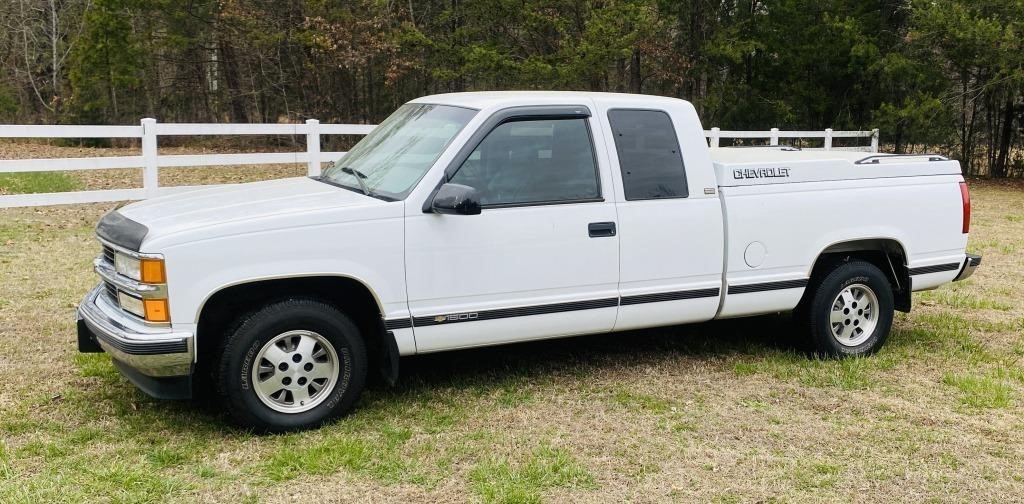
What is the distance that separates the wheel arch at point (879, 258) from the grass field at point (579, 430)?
50 cm

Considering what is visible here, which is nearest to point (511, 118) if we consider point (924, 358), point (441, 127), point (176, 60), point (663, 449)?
point (441, 127)

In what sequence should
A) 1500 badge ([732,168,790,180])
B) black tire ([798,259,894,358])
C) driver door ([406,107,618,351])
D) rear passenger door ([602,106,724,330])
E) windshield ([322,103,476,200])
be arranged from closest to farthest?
1. driver door ([406,107,618,351])
2. windshield ([322,103,476,200])
3. rear passenger door ([602,106,724,330])
4. 1500 badge ([732,168,790,180])
5. black tire ([798,259,894,358])

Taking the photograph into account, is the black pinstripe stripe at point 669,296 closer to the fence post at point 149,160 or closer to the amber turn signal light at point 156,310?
the amber turn signal light at point 156,310

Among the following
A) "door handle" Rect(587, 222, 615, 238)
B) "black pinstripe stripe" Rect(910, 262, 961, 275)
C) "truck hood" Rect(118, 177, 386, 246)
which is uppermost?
"truck hood" Rect(118, 177, 386, 246)

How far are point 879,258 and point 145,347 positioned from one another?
4979mm

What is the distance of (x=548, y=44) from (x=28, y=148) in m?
15.7

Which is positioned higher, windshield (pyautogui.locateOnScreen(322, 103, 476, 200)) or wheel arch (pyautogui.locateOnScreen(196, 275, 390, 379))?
windshield (pyautogui.locateOnScreen(322, 103, 476, 200))

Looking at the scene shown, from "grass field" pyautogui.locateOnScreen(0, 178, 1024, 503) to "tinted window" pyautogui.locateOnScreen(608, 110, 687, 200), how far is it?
4.22 feet

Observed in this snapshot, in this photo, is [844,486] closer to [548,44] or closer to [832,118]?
[548,44]

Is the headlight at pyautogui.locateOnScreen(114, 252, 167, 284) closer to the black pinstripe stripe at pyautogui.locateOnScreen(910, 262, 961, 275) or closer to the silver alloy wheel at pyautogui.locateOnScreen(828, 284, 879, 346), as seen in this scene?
the silver alloy wheel at pyautogui.locateOnScreen(828, 284, 879, 346)

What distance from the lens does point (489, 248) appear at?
16.0 ft

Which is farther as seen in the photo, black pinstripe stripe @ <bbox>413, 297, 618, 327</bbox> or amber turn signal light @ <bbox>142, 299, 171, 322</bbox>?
black pinstripe stripe @ <bbox>413, 297, 618, 327</bbox>

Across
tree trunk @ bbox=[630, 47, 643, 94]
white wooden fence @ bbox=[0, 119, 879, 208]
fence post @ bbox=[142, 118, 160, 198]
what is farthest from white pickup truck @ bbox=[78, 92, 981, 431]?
tree trunk @ bbox=[630, 47, 643, 94]

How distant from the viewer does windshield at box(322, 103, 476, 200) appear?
16.2 feet
